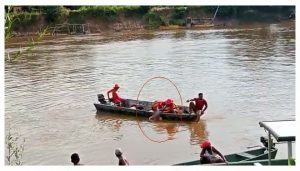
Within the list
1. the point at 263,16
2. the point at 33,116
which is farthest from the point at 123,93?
the point at 263,16

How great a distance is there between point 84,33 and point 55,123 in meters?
24.6

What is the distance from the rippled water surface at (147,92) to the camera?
9.30 meters

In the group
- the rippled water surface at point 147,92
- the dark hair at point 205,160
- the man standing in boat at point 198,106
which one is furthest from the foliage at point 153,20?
the dark hair at point 205,160

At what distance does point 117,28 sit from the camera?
36188 mm

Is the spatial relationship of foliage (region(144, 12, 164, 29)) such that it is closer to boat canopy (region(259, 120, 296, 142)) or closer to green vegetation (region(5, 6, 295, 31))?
green vegetation (region(5, 6, 295, 31))

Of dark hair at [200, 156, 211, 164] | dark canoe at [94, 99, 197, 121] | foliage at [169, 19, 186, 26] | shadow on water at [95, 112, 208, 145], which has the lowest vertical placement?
shadow on water at [95, 112, 208, 145]

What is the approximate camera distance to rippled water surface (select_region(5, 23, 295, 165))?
930 centimetres

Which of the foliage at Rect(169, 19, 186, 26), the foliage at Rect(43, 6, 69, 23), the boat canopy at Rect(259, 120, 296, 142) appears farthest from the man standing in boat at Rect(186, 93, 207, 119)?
the foliage at Rect(169, 19, 186, 26)

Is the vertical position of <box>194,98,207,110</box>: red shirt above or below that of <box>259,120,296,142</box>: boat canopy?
below

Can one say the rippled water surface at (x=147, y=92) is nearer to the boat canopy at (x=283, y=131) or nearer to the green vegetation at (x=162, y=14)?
the boat canopy at (x=283, y=131)

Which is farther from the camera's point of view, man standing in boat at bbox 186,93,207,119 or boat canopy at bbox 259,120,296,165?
man standing in boat at bbox 186,93,207,119
